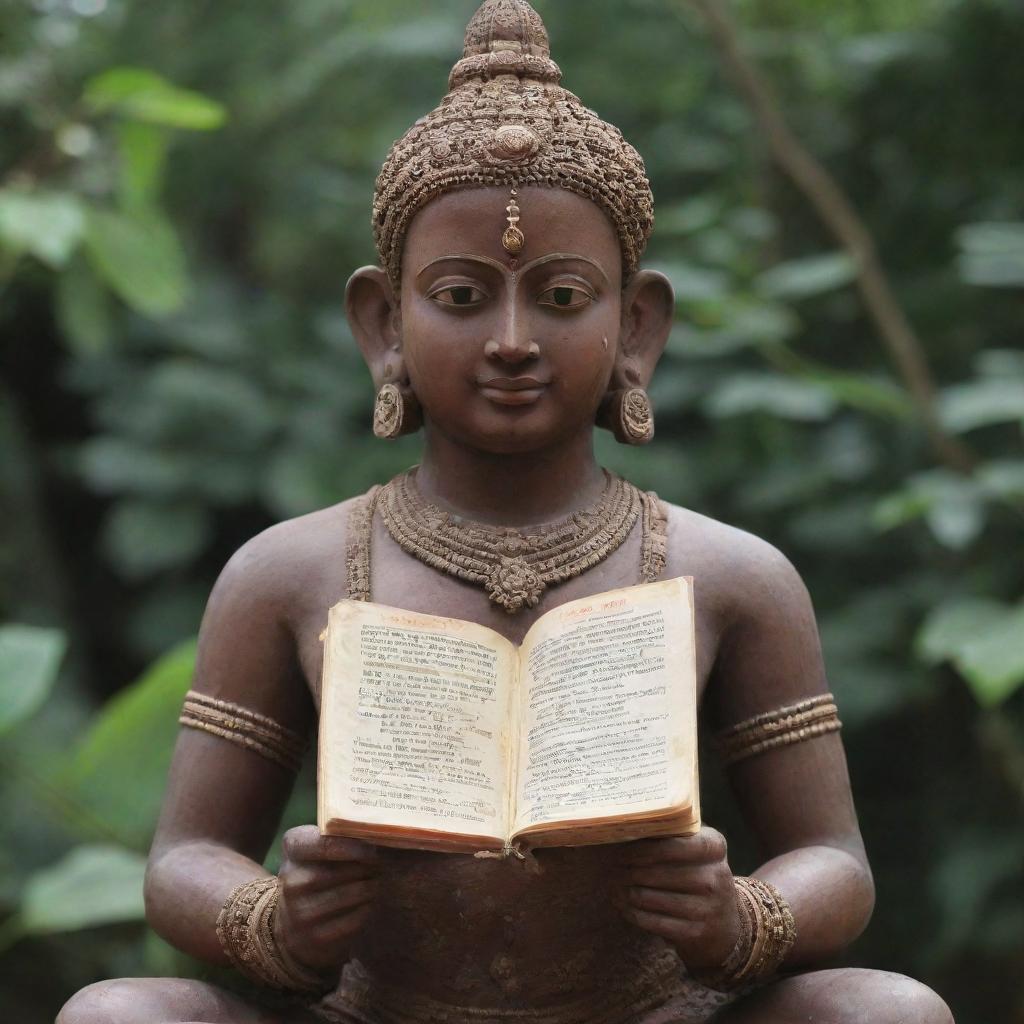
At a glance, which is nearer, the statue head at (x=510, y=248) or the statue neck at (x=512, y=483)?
the statue head at (x=510, y=248)

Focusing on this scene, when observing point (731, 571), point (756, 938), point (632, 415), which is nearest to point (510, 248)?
point (632, 415)

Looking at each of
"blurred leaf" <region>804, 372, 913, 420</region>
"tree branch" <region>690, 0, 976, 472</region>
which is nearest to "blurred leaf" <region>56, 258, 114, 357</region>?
"tree branch" <region>690, 0, 976, 472</region>

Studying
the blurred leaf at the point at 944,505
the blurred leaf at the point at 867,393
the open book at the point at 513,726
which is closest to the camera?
the open book at the point at 513,726

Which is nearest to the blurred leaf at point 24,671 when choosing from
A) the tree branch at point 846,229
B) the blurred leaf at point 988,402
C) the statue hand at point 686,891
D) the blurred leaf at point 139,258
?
the blurred leaf at point 139,258

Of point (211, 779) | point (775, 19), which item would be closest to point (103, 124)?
point (775, 19)

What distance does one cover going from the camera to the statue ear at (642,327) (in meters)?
3.35

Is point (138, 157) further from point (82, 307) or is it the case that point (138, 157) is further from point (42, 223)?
point (42, 223)

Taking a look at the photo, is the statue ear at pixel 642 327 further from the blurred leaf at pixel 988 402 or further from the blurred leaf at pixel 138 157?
the blurred leaf at pixel 138 157

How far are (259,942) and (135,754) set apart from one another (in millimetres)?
1975

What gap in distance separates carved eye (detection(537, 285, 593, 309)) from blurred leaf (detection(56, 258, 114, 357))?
110 inches

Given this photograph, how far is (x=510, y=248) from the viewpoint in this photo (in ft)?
10.1

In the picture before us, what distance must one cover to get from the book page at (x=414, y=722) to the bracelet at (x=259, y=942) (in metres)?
0.24

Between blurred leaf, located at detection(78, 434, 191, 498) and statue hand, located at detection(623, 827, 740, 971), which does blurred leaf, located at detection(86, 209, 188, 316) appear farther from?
statue hand, located at detection(623, 827, 740, 971)

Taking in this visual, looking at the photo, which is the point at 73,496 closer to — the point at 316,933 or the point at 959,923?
the point at 959,923
